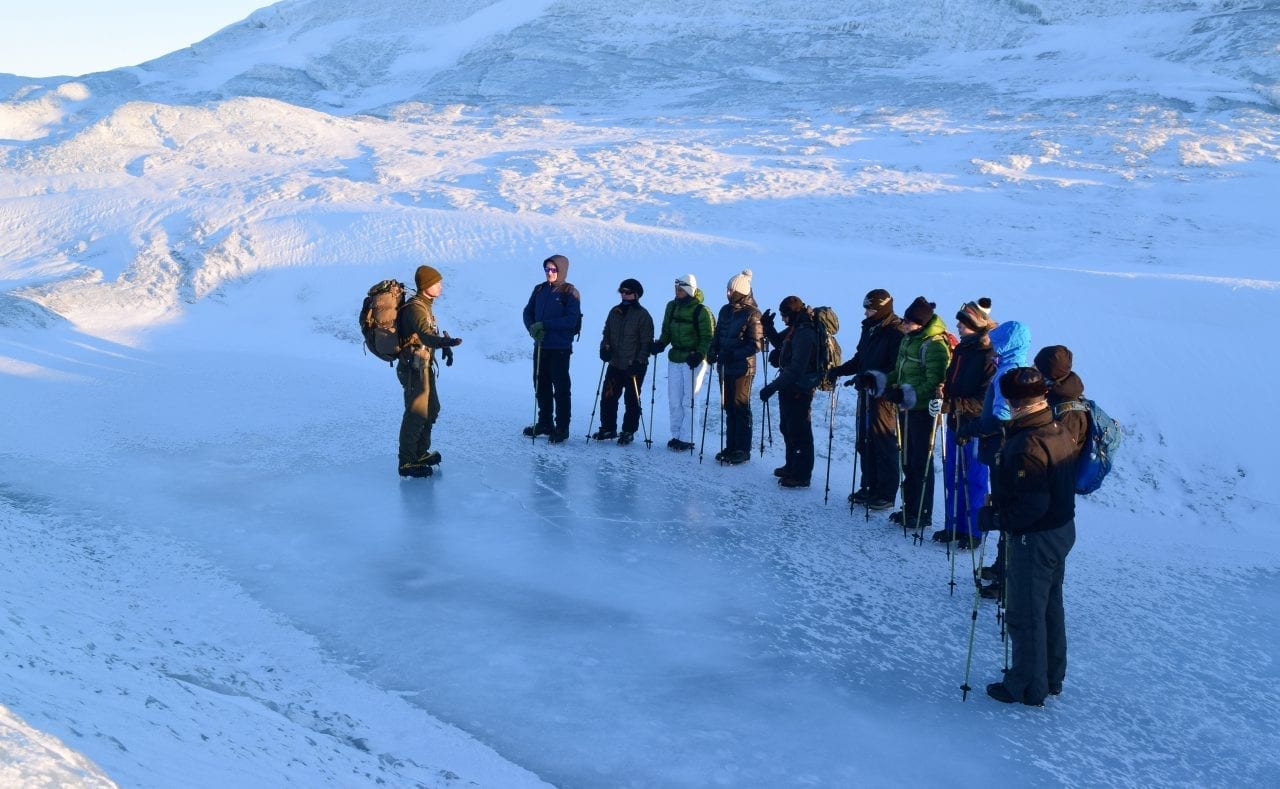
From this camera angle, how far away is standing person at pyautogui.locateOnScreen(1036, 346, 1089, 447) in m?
5.28

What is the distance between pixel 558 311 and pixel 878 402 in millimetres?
3498

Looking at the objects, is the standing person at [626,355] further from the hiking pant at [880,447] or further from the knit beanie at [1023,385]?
the knit beanie at [1023,385]

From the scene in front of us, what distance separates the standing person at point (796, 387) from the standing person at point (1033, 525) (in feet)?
12.8

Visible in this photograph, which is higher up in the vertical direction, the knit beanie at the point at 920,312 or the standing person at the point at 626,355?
the knit beanie at the point at 920,312

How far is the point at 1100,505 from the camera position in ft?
31.1

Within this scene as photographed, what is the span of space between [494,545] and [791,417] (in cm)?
323

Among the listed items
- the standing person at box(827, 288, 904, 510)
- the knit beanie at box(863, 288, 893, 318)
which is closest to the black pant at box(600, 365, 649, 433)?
the standing person at box(827, 288, 904, 510)

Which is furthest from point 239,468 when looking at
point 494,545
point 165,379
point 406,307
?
point 165,379

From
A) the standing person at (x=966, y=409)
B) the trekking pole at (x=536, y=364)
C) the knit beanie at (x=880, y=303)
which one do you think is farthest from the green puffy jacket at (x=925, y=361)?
the trekking pole at (x=536, y=364)

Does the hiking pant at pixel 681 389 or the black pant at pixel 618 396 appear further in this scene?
the black pant at pixel 618 396

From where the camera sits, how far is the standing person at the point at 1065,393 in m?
5.28

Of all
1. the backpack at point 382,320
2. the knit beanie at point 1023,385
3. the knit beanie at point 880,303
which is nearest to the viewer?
the knit beanie at point 1023,385

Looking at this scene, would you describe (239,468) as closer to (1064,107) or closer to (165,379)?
(165,379)

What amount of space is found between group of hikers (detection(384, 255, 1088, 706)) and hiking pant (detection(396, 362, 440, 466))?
0.01 meters
